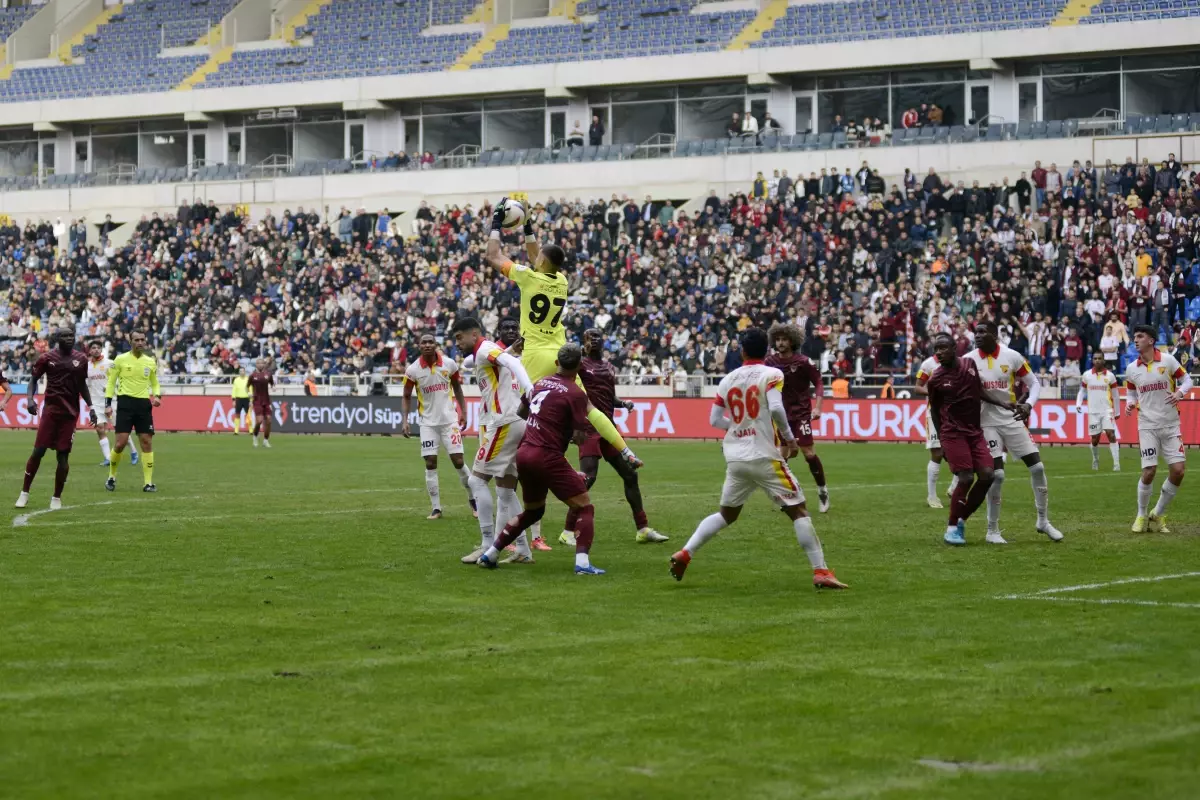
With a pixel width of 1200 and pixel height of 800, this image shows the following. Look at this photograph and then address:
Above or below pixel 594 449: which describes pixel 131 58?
above

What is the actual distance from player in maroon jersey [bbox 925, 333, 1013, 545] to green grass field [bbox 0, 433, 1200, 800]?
0.46m

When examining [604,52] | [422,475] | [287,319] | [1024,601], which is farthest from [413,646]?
[604,52]

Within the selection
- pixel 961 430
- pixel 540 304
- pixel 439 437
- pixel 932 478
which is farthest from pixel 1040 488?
pixel 439 437

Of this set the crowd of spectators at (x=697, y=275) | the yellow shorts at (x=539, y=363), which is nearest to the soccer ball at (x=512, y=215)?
the yellow shorts at (x=539, y=363)

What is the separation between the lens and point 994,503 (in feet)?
55.7

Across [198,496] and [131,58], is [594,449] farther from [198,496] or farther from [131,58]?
[131,58]

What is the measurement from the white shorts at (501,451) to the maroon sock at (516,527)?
31.0 inches

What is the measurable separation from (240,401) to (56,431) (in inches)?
1106

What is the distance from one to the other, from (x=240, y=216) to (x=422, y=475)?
36602 millimetres

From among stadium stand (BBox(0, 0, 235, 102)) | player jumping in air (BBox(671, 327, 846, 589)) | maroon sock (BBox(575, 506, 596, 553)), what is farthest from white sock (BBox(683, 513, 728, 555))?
stadium stand (BBox(0, 0, 235, 102))

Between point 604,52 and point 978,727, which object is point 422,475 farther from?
point 604,52

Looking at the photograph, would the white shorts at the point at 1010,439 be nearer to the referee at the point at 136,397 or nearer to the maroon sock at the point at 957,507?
the maroon sock at the point at 957,507

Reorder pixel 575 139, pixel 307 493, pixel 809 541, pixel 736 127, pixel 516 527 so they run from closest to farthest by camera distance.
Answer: pixel 809 541, pixel 516 527, pixel 307 493, pixel 736 127, pixel 575 139

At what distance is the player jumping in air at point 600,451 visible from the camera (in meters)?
17.5
